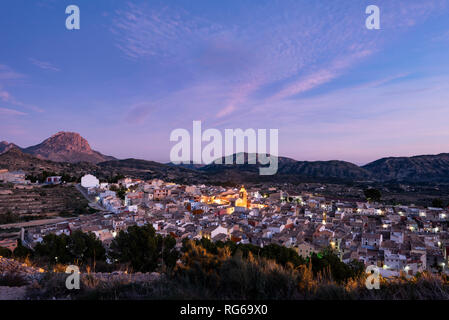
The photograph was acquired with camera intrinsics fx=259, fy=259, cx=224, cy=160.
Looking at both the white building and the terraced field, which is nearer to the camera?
the terraced field

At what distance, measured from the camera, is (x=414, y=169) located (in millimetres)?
109250

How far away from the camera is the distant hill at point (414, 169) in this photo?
10244cm

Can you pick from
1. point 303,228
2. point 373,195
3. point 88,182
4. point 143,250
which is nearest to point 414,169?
point 373,195

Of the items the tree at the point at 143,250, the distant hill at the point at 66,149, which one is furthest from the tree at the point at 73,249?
the distant hill at the point at 66,149

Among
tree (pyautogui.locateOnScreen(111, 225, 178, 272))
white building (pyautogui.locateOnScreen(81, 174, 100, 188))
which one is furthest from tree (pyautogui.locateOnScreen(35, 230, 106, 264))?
white building (pyautogui.locateOnScreen(81, 174, 100, 188))

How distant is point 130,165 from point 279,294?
12050 centimetres

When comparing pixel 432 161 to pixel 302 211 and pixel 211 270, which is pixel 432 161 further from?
pixel 211 270

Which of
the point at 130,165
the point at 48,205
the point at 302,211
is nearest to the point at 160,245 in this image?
the point at 302,211

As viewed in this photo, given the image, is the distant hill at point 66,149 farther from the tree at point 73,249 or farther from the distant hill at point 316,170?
the tree at point 73,249

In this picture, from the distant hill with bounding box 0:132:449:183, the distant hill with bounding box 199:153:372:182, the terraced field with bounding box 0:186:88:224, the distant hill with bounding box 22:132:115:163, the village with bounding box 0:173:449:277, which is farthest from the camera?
the distant hill with bounding box 22:132:115:163

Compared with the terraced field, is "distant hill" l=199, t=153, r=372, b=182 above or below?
above

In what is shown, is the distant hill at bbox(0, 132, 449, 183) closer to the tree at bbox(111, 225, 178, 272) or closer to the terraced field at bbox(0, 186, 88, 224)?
the terraced field at bbox(0, 186, 88, 224)

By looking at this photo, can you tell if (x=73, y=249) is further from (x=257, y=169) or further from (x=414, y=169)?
(x=414, y=169)

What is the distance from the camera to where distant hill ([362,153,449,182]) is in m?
102
